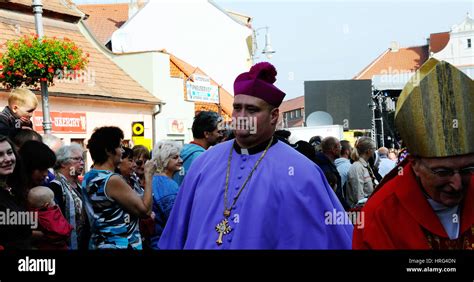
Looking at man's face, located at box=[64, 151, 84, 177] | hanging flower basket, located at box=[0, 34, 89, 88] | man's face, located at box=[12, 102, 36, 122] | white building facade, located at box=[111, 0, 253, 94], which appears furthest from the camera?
white building facade, located at box=[111, 0, 253, 94]

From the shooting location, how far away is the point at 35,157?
5207 millimetres

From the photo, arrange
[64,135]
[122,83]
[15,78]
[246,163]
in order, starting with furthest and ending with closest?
[122,83] → [64,135] → [15,78] → [246,163]

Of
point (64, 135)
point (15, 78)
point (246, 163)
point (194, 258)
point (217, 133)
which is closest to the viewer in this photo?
point (194, 258)

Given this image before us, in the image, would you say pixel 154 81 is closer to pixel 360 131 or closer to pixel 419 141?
pixel 360 131

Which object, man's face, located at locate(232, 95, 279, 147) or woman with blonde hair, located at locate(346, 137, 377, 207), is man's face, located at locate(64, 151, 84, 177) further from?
woman with blonde hair, located at locate(346, 137, 377, 207)

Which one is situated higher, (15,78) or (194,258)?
(15,78)

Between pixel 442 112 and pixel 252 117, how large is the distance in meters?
1.65

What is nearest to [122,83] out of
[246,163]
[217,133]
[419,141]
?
[217,133]

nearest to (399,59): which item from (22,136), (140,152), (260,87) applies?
(140,152)

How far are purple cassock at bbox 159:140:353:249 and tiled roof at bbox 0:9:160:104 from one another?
1608 centimetres

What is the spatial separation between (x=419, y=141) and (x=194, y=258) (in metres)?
1.26

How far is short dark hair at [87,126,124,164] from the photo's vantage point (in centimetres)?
Answer: 530

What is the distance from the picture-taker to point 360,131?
25734mm

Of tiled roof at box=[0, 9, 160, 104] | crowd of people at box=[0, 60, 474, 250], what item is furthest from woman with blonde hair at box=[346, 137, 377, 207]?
tiled roof at box=[0, 9, 160, 104]
